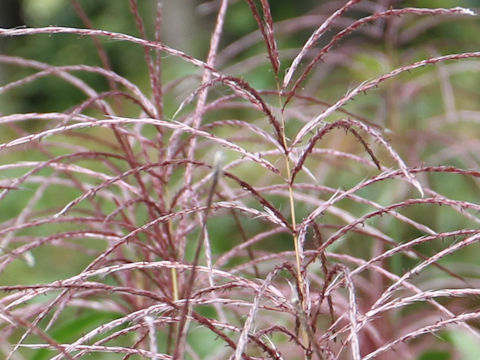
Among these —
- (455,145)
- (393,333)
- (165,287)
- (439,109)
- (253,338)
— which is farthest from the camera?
(439,109)

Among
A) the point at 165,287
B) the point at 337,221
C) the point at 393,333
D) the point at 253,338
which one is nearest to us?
the point at 253,338

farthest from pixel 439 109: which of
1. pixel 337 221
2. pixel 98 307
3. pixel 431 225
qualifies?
pixel 98 307

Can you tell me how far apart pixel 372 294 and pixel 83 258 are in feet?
4.18

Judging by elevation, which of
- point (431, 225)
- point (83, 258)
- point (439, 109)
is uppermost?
point (439, 109)

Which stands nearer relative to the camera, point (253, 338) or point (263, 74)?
point (253, 338)

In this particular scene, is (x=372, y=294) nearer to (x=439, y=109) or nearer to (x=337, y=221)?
(x=337, y=221)

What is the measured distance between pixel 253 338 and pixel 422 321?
25.1 inches

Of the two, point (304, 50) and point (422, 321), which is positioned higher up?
point (304, 50)

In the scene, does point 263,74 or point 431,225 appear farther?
point 263,74

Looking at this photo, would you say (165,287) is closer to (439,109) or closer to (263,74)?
(439,109)

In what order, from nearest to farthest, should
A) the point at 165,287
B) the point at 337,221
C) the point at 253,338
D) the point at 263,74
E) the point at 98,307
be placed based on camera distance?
the point at 253,338 → the point at 165,287 → the point at 98,307 → the point at 337,221 → the point at 263,74

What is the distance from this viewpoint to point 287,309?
0.54 m

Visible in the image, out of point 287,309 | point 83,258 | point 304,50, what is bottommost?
point 83,258

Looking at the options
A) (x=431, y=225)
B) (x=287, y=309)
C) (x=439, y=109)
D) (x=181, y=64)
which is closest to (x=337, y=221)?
(x=431, y=225)
